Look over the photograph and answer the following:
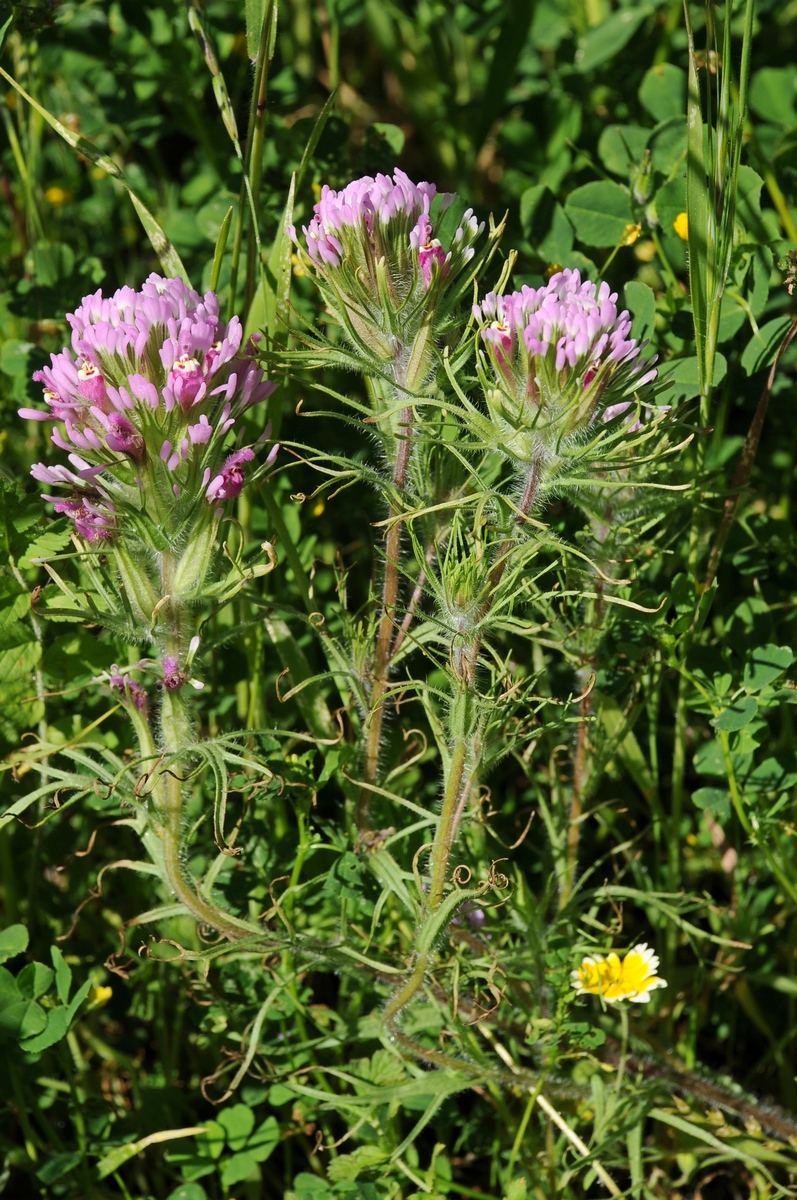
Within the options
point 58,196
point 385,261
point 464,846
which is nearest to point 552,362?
point 385,261

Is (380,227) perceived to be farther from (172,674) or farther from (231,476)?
(172,674)

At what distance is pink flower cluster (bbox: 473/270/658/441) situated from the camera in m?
1.42

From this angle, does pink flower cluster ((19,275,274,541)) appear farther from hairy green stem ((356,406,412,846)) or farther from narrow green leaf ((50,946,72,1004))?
narrow green leaf ((50,946,72,1004))

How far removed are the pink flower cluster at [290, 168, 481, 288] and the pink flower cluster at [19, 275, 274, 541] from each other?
0.60ft

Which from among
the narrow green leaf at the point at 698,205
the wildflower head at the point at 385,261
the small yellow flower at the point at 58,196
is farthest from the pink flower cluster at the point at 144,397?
the small yellow flower at the point at 58,196

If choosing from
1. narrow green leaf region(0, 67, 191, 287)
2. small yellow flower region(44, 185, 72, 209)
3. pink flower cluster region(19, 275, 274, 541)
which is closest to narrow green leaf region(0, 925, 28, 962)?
pink flower cluster region(19, 275, 274, 541)

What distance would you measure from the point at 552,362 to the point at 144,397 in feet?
1.68

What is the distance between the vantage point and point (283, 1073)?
6.23 ft

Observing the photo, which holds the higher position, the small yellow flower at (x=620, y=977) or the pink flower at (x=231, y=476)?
the pink flower at (x=231, y=476)

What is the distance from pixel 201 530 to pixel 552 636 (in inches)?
31.0

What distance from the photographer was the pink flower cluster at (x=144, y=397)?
1.46 metres

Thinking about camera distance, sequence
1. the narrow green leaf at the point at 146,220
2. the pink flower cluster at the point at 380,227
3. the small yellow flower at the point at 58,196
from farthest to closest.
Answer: the small yellow flower at the point at 58,196
the narrow green leaf at the point at 146,220
the pink flower cluster at the point at 380,227

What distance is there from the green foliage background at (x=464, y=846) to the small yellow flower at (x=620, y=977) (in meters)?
0.04

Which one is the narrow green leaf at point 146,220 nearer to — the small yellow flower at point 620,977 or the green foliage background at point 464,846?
the green foliage background at point 464,846
